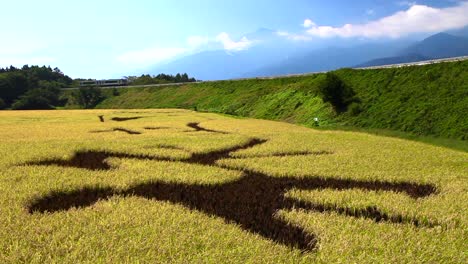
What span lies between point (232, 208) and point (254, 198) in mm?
1125

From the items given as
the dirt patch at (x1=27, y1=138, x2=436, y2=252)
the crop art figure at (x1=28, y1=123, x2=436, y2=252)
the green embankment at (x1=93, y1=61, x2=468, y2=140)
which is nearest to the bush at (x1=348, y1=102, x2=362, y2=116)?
the green embankment at (x1=93, y1=61, x2=468, y2=140)

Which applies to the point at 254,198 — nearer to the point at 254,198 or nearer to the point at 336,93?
the point at 254,198

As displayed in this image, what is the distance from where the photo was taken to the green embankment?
41.2 metres

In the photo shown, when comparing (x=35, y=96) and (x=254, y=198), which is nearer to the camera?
(x=254, y=198)

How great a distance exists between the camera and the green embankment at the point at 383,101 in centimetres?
4116

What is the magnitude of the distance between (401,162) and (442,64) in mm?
43406

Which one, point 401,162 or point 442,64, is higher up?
point 442,64

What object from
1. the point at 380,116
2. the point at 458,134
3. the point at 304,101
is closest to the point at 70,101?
the point at 304,101

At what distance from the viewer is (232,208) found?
Result: 9.88m

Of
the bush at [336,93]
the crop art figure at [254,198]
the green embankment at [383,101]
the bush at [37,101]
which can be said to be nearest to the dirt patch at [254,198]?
the crop art figure at [254,198]

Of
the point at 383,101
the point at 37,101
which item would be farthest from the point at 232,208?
the point at 37,101

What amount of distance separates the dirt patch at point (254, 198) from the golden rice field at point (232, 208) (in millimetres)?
33

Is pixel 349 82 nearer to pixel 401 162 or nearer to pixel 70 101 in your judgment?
pixel 401 162

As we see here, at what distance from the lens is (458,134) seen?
119 ft
